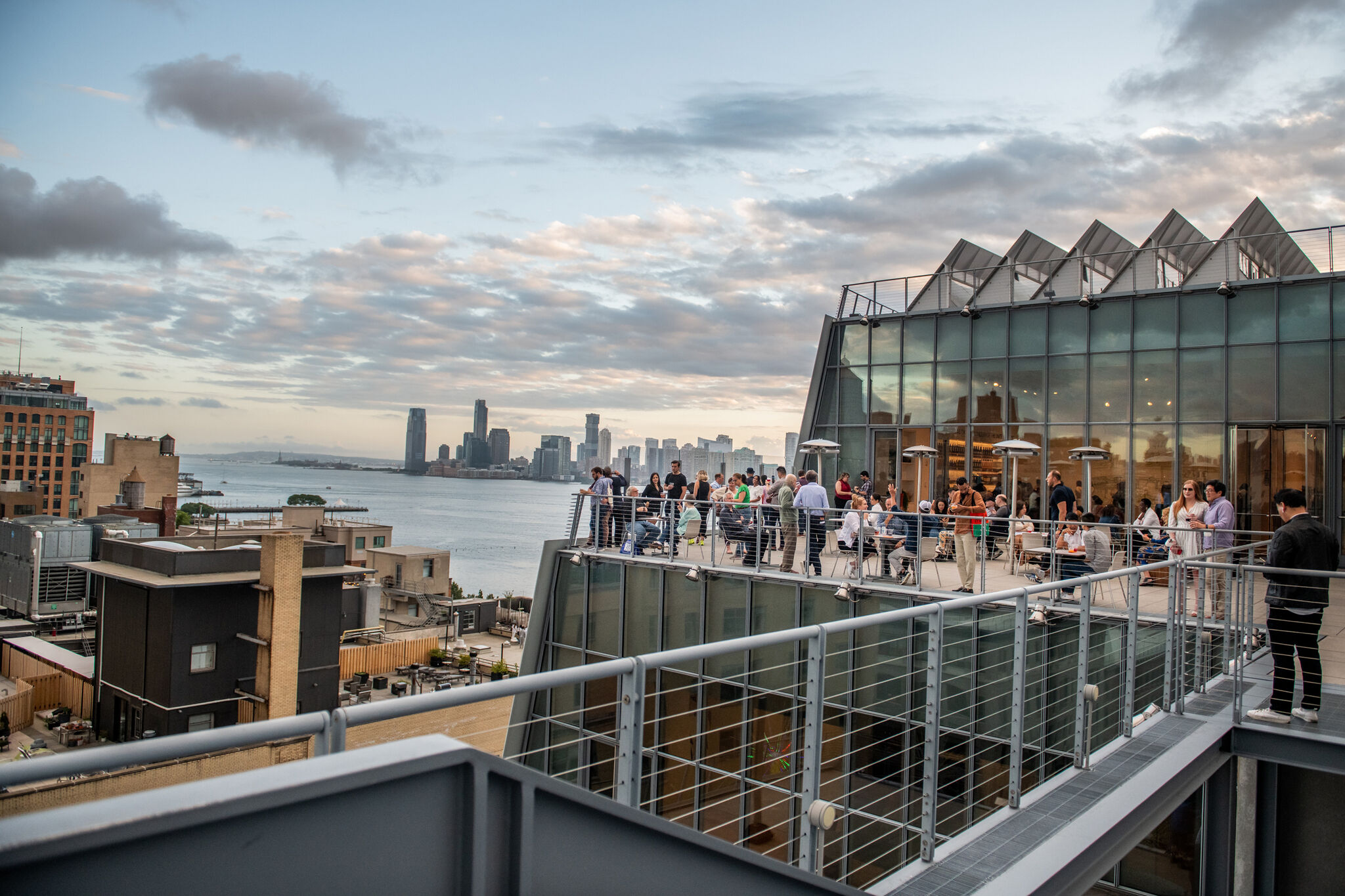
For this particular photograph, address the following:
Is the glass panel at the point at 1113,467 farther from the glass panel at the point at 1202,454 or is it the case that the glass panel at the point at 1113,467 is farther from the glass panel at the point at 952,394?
the glass panel at the point at 952,394

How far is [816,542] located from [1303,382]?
13011mm

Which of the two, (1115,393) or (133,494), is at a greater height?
(1115,393)

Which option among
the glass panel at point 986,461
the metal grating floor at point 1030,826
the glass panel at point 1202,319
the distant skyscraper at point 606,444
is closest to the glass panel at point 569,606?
the glass panel at point 986,461

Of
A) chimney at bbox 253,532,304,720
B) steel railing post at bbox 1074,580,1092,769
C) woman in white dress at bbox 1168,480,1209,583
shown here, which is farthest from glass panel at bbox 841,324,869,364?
steel railing post at bbox 1074,580,1092,769

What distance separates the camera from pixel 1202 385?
785 inches

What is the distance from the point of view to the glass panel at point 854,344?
25.0 m

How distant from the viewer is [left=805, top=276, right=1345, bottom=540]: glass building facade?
18844 millimetres

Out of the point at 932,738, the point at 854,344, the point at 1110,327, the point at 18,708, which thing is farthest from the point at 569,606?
the point at 18,708

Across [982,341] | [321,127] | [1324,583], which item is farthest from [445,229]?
[1324,583]

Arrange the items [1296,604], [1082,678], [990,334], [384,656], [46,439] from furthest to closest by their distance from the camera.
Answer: [46,439]
[384,656]
[990,334]
[1296,604]
[1082,678]

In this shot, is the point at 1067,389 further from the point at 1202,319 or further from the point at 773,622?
the point at 773,622

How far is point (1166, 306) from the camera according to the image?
2045cm

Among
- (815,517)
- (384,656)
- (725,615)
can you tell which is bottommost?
(384,656)

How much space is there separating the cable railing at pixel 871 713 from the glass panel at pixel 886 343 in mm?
11215
